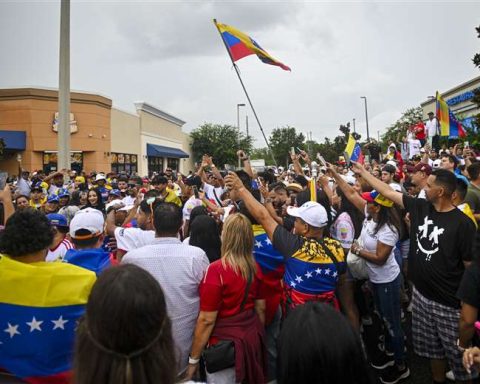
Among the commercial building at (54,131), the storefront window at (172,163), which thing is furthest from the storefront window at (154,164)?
the commercial building at (54,131)

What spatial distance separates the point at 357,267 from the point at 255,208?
1597mm

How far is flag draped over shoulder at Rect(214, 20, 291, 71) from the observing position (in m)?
8.07

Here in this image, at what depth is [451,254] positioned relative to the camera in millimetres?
3371

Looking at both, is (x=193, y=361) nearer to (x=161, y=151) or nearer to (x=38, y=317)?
(x=38, y=317)

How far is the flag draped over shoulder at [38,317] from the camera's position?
2.16 metres

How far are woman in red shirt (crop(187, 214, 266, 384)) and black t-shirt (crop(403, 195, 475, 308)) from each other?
1630 millimetres

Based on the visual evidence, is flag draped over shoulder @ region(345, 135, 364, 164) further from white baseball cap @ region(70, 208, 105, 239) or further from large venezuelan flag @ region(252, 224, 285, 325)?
white baseball cap @ region(70, 208, 105, 239)

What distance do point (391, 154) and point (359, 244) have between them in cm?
961

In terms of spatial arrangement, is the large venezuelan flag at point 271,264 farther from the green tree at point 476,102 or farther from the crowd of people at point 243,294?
the green tree at point 476,102

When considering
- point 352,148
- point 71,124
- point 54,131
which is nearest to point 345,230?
point 352,148

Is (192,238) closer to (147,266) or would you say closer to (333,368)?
(147,266)

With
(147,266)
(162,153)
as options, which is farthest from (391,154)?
(162,153)

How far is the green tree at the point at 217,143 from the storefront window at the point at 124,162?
1470 centimetres

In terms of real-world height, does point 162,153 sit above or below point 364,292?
above
